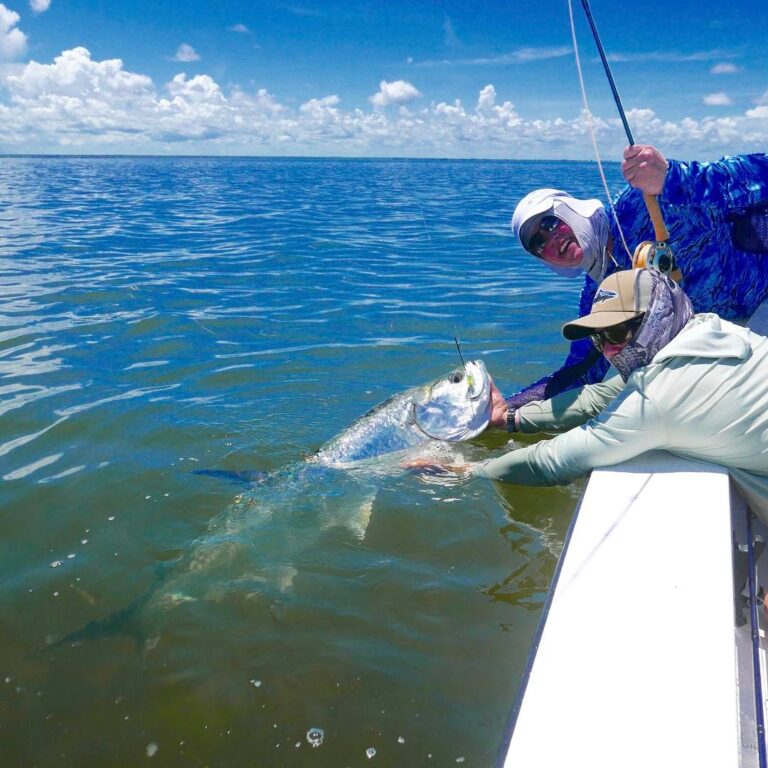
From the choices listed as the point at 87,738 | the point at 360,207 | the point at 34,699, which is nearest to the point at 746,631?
the point at 87,738

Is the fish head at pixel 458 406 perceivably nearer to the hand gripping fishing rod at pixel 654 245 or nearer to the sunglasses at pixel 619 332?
the hand gripping fishing rod at pixel 654 245

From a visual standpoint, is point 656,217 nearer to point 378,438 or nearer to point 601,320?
point 601,320

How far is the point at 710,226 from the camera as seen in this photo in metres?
4.07

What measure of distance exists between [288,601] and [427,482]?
1487mm

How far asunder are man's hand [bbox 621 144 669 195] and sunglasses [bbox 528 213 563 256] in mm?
470

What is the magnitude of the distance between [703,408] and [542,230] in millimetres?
1848

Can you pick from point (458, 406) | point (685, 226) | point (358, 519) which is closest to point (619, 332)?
point (685, 226)

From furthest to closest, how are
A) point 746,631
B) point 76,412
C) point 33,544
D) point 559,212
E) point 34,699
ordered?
1. point 76,412
2. point 33,544
3. point 559,212
4. point 34,699
5. point 746,631

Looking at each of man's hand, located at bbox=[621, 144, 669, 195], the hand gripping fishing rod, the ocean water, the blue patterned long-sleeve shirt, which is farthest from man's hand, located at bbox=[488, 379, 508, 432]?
man's hand, located at bbox=[621, 144, 669, 195]

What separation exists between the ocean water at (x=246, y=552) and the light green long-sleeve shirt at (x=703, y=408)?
1215 millimetres

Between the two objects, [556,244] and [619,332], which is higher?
[556,244]

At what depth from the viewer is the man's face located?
4102mm

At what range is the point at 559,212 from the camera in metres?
4.05

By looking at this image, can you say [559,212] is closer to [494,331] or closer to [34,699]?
[34,699]
